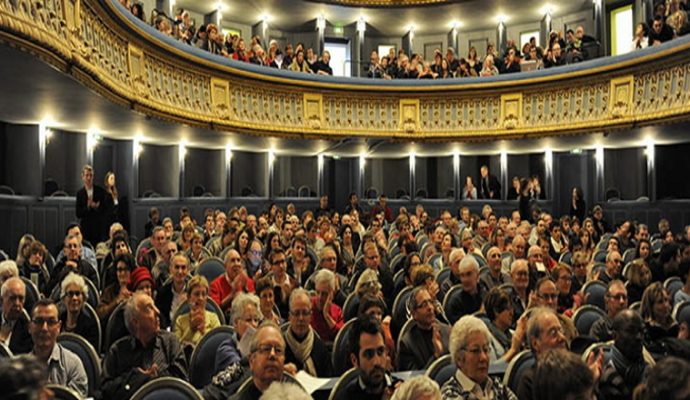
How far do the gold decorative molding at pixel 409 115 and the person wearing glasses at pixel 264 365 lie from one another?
15983 millimetres

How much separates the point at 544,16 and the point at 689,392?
70.9 feet

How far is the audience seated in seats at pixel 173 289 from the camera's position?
6139mm

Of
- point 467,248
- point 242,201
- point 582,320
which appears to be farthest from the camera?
point 242,201

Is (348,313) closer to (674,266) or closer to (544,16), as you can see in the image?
(674,266)

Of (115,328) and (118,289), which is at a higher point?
(118,289)

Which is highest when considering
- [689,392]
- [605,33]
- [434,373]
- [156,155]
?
[605,33]

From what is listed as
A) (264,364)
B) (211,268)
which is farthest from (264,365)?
(211,268)

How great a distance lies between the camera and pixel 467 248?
9.48 meters

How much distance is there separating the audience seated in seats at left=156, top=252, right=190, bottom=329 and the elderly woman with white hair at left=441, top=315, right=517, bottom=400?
11.2 feet

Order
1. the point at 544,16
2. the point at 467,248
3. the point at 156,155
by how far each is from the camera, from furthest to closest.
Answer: the point at 544,16 < the point at 156,155 < the point at 467,248

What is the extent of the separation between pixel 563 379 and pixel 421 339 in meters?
2.23

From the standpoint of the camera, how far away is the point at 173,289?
6262 mm

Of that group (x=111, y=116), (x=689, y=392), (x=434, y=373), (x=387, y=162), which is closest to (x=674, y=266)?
(x=434, y=373)

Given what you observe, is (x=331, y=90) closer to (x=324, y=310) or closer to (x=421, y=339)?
(x=324, y=310)
